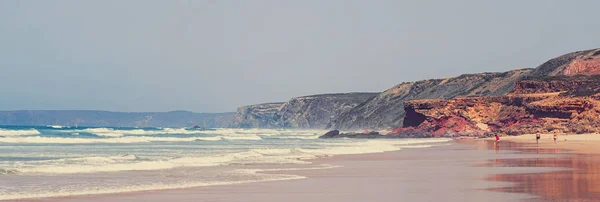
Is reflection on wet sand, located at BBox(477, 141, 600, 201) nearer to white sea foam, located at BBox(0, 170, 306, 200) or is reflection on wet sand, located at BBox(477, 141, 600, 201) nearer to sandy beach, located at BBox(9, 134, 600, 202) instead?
sandy beach, located at BBox(9, 134, 600, 202)

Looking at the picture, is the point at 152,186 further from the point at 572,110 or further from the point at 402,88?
the point at 402,88

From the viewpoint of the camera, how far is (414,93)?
14212cm

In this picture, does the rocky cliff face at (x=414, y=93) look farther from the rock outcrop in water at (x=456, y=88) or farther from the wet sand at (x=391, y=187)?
the wet sand at (x=391, y=187)

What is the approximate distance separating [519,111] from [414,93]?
61.5 meters

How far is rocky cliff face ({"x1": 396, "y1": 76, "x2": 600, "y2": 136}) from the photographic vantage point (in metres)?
72.7

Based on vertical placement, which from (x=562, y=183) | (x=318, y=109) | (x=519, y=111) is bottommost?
(x=562, y=183)

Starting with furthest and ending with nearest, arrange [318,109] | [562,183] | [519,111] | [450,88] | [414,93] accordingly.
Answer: [318,109] → [414,93] → [450,88] → [519,111] → [562,183]

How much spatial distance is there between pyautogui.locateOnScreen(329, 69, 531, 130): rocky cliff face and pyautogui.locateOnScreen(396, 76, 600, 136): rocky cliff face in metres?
31.4

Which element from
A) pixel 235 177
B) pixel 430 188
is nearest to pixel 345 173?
pixel 235 177

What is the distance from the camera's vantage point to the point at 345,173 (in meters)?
24.7

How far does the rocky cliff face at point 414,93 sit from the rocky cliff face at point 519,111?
3143 cm

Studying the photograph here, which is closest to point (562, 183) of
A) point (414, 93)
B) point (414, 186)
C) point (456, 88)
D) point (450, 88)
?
point (414, 186)

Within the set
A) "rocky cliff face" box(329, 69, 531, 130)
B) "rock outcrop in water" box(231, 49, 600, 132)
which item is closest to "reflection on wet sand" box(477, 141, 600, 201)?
"rock outcrop in water" box(231, 49, 600, 132)

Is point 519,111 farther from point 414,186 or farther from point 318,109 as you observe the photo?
point 318,109
